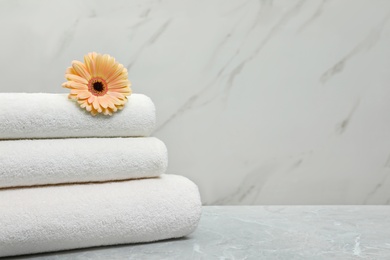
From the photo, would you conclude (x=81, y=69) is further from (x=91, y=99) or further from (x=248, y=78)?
(x=248, y=78)

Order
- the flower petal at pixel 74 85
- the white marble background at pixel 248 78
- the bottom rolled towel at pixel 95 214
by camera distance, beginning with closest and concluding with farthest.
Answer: the bottom rolled towel at pixel 95 214
the flower petal at pixel 74 85
the white marble background at pixel 248 78

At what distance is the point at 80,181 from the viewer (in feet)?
2.75

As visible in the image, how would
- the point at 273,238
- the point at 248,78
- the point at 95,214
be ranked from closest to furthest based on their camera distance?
the point at 95,214 < the point at 273,238 < the point at 248,78

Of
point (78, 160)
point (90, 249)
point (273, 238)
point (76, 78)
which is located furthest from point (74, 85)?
point (273, 238)

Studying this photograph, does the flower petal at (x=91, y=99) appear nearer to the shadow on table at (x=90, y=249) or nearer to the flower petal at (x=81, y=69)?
the flower petal at (x=81, y=69)

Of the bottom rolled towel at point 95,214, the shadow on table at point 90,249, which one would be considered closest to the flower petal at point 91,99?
the bottom rolled towel at point 95,214

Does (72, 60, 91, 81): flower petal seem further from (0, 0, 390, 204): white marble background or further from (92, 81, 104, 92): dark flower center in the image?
(0, 0, 390, 204): white marble background

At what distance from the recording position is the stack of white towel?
78 centimetres

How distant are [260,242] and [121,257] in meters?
0.24

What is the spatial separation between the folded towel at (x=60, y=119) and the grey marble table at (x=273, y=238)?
0.20 m

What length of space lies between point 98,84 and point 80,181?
0.18 meters

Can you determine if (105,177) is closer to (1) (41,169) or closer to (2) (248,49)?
(1) (41,169)

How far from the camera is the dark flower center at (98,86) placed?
0.89 metres

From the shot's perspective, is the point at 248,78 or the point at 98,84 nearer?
the point at 98,84
